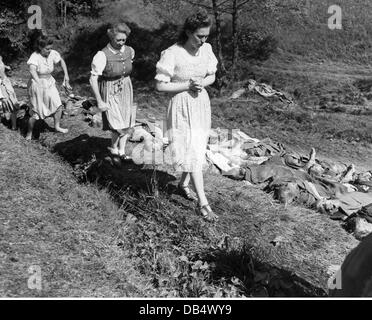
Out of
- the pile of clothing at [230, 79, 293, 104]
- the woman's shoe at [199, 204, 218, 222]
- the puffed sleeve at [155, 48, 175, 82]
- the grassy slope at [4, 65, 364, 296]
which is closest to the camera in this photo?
the grassy slope at [4, 65, 364, 296]

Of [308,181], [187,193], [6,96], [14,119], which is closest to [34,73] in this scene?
[6,96]

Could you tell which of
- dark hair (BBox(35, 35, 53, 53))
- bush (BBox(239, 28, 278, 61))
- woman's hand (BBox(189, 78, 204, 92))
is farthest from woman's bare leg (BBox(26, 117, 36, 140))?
bush (BBox(239, 28, 278, 61))

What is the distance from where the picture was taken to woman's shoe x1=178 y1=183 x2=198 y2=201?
5477 millimetres

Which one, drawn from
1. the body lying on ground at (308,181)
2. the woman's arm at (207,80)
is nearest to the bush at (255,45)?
the body lying on ground at (308,181)

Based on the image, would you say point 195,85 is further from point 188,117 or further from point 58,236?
point 58,236

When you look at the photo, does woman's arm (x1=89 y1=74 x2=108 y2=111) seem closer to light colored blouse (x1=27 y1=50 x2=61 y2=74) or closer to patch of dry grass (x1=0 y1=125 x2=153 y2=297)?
patch of dry grass (x1=0 y1=125 x2=153 y2=297)

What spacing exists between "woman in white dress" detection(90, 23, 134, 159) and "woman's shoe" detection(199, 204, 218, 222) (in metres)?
1.90

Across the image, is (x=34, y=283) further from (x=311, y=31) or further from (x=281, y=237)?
(x=311, y=31)

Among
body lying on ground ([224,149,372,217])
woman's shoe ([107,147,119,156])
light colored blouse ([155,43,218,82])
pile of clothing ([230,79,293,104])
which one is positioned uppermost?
light colored blouse ([155,43,218,82])

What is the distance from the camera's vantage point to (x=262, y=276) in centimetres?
424

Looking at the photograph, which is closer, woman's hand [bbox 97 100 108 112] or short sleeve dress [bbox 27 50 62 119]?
woman's hand [bbox 97 100 108 112]

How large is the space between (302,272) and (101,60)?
3.14 metres

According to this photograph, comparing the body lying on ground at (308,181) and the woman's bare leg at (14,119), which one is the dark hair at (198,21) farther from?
the woman's bare leg at (14,119)

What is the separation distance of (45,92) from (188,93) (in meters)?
3.52
